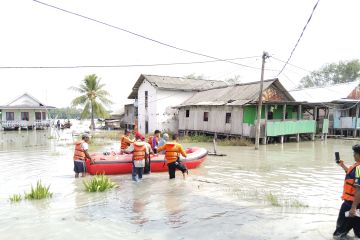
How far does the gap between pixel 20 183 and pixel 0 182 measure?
782 millimetres

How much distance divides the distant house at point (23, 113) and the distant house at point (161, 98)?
16.2 m

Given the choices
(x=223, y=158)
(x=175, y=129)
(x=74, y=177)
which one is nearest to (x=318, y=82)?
(x=175, y=129)

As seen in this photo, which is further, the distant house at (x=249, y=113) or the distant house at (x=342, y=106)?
the distant house at (x=342, y=106)

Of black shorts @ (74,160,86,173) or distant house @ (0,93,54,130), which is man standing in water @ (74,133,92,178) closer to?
black shorts @ (74,160,86,173)

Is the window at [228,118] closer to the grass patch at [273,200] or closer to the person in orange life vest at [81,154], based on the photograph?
the person in orange life vest at [81,154]

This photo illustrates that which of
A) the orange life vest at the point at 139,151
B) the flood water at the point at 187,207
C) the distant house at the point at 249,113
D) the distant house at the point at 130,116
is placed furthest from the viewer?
the distant house at the point at 130,116

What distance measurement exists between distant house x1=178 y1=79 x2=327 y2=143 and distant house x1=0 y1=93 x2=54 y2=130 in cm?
2396

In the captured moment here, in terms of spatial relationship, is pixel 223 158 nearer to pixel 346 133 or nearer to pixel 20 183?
pixel 20 183

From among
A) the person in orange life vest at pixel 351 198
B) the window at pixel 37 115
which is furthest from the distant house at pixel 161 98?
the person in orange life vest at pixel 351 198

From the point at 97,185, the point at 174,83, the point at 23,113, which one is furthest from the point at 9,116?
the point at 97,185

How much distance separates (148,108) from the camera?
33250 millimetres

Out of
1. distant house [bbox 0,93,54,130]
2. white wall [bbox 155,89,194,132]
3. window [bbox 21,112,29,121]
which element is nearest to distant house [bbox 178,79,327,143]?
white wall [bbox 155,89,194,132]

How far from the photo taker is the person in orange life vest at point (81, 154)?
1051 cm

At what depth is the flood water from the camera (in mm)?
5980
